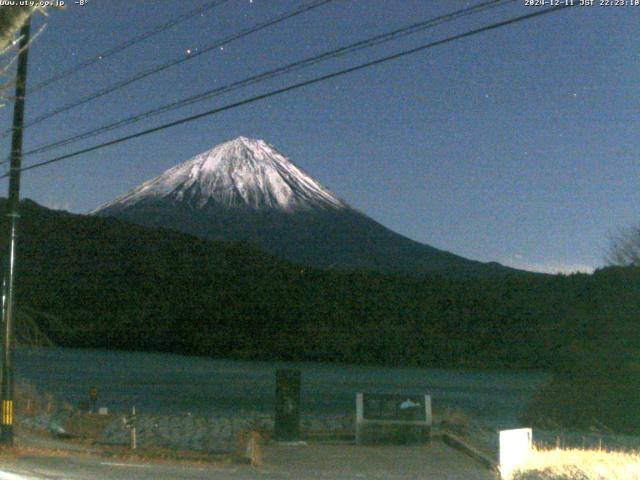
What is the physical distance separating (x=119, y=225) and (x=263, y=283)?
13517 millimetres

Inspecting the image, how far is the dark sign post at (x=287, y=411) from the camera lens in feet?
57.2

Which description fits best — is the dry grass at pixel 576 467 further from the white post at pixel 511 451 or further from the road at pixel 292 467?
the road at pixel 292 467

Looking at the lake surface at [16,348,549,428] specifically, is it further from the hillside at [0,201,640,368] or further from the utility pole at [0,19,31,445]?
the utility pole at [0,19,31,445]

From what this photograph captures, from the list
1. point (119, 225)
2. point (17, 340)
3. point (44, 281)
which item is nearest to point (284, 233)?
point (119, 225)

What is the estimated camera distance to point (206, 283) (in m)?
68.4

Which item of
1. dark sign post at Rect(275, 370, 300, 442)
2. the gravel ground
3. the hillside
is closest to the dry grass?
dark sign post at Rect(275, 370, 300, 442)

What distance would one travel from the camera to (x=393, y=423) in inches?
707

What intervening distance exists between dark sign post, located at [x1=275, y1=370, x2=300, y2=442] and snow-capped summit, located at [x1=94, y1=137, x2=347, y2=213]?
10424 centimetres

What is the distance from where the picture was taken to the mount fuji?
5113 inches

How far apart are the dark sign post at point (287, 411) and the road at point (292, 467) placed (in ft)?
1.60

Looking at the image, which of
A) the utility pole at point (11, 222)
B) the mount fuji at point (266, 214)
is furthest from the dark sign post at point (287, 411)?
the mount fuji at point (266, 214)

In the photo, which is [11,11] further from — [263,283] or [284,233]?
[284,233]

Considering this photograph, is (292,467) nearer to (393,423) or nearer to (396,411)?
(393,423)

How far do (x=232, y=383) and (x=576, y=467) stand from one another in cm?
3262
